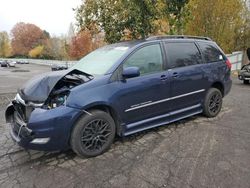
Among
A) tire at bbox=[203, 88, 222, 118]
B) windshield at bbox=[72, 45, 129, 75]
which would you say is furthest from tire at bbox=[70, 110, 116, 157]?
tire at bbox=[203, 88, 222, 118]

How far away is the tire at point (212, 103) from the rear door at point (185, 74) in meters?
0.18

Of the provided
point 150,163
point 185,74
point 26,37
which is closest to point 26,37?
point 26,37

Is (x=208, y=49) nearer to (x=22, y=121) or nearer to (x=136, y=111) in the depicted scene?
(x=136, y=111)

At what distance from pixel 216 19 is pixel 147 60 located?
51.0ft

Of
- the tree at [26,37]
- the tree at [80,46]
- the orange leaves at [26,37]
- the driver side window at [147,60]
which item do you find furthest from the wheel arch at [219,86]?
the orange leaves at [26,37]

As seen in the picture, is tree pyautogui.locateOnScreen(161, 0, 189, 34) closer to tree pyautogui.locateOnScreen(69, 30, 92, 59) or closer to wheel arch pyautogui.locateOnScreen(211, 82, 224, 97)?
wheel arch pyautogui.locateOnScreen(211, 82, 224, 97)

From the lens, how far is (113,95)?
368 centimetres

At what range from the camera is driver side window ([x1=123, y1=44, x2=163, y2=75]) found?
4.02 metres

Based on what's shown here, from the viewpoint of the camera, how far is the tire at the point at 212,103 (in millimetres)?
5156

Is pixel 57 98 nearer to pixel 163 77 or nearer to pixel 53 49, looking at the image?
pixel 163 77

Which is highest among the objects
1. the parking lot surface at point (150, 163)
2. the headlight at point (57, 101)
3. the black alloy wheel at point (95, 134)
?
the headlight at point (57, 101)

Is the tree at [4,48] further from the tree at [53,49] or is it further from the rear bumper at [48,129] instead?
the rear bumper at [48,129]

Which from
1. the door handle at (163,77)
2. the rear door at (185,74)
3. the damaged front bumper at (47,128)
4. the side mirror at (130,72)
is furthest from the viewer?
the rear door at (185,74)

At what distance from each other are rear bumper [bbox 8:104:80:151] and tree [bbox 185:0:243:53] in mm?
15197
